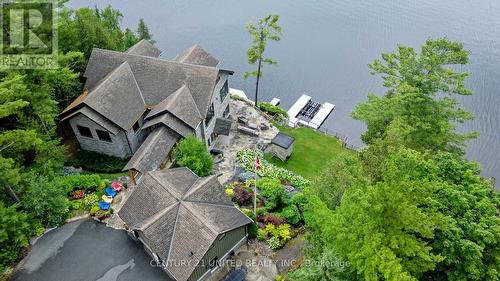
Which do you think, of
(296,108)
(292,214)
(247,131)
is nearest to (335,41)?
(296,108)

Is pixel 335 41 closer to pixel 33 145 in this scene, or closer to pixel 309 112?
pixel 309 112

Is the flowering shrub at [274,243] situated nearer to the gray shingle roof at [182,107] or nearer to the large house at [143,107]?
the large house at [143,107]

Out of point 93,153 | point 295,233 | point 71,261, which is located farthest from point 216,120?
point 71,261

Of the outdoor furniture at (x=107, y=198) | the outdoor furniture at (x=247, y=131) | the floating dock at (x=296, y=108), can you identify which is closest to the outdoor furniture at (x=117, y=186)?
the outdoor furniture at (x=107, y=198)

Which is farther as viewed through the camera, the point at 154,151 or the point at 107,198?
the point at 154,151

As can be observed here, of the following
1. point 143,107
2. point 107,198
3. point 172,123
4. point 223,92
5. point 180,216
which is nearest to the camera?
point 180,216

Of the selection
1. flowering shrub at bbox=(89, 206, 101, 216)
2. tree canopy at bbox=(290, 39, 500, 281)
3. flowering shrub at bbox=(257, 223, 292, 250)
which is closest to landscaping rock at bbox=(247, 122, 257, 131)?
flowering shrub at bbox=(257, 223, 292, 250)

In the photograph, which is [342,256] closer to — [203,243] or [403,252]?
[403,252]

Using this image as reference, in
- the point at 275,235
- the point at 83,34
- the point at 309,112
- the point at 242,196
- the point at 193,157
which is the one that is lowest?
the point at 275,235

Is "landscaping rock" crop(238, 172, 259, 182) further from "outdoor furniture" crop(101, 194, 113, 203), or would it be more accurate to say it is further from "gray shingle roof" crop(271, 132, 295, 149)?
"outdoor furniture" crop(101, 194, 113, 203)
